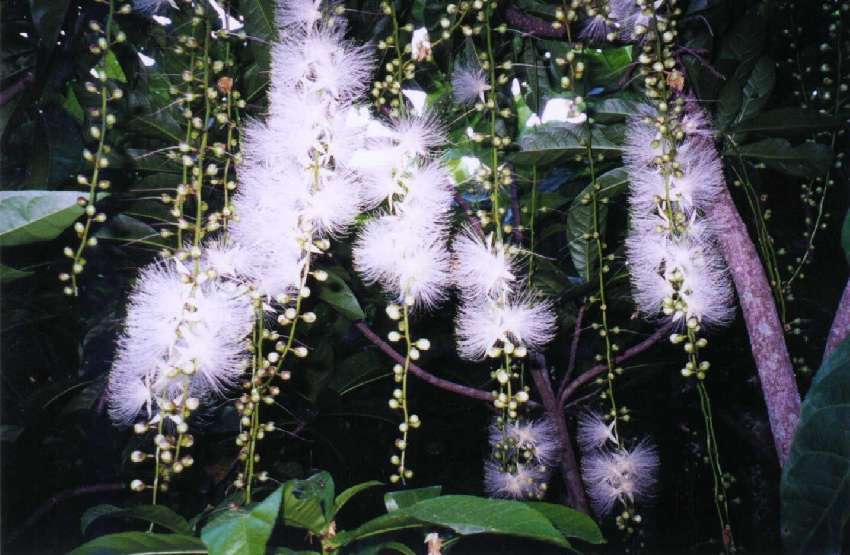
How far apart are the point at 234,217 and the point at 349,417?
2.86 feet

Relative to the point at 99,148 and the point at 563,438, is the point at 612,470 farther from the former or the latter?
the point at 99,148

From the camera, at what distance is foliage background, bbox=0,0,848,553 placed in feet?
4.44

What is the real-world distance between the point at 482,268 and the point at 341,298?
0.92ft

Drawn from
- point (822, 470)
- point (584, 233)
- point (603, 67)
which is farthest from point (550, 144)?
point (822, 470)

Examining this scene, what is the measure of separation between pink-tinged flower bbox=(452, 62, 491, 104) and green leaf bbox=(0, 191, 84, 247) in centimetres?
74

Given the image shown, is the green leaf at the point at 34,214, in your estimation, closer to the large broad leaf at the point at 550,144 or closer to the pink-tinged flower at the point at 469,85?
the pink-tinged flower at the point at 469,85

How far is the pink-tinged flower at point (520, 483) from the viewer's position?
1.29 meters

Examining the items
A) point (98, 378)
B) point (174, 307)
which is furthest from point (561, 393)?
point (98, 378)

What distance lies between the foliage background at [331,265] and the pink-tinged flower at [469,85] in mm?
157

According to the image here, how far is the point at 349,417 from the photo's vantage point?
5.90ft

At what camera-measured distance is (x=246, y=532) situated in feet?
2.07

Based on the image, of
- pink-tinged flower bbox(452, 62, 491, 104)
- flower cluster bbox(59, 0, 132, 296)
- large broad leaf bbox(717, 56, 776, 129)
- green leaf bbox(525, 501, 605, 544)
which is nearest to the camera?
green leaf bbox(525, 501, 605, 544)

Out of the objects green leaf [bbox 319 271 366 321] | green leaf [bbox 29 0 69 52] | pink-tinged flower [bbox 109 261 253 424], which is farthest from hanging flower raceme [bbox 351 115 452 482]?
green leaf [bbox 29 0 69 52]

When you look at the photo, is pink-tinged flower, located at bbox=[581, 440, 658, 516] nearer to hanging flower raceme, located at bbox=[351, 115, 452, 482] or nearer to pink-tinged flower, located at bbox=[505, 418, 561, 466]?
pink-tinged flower, located at bbox=[505, 418, 561, 466]
